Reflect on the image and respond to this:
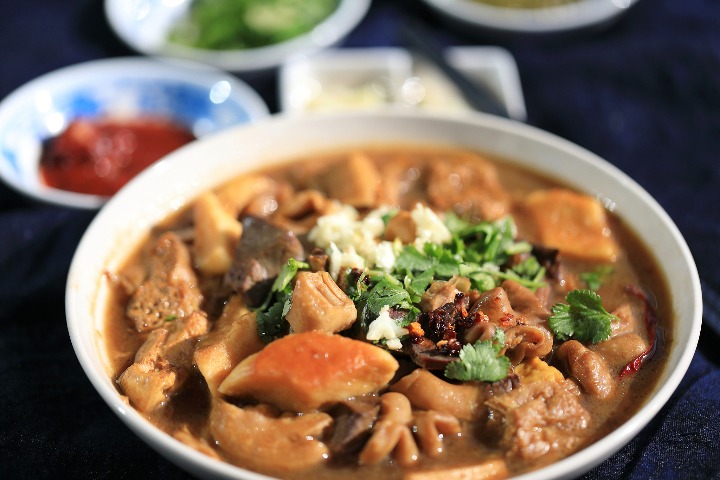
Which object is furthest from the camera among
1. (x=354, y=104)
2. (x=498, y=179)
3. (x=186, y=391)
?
(x=354, y=104)

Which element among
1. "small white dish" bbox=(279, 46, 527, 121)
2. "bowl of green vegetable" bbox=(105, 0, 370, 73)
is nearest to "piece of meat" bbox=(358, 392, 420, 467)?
"small white dish" bbox=(279, 46, 527, 121)

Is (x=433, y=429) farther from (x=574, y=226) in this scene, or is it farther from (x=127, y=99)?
(x=127, y=99)

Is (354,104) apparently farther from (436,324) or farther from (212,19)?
(436,324)

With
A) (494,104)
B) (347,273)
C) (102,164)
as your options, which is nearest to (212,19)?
(102,164)

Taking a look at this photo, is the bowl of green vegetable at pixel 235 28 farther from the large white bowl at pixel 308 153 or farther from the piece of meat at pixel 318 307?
the piece of meat at pixel 318 307

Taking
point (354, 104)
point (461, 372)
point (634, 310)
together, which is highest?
point (461, 372)

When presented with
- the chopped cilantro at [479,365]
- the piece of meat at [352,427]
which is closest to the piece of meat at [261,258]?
the piece of meat at [352,427]
